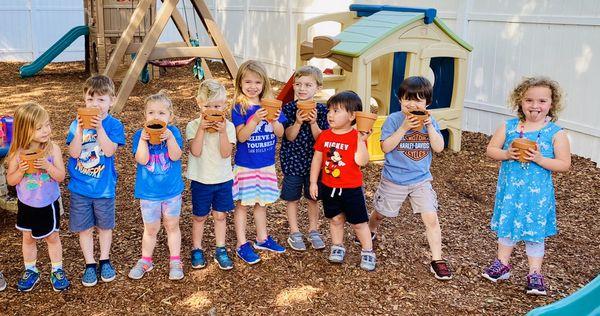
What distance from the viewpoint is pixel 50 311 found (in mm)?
3395

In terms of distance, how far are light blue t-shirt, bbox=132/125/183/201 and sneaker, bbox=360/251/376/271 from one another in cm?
136

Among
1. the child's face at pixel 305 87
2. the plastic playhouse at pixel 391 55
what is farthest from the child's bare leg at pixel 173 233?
the plastic playhouse at pixel 391 55

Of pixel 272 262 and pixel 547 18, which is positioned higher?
pixel 547 18

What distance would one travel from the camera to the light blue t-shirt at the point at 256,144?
3.86 metres

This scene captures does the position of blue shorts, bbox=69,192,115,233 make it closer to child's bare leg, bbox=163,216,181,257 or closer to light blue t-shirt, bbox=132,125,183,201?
light blue t-shirt, bbox=132,125,183,201

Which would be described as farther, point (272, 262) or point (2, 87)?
point (2, 87)

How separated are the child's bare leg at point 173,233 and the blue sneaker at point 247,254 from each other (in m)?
0.44

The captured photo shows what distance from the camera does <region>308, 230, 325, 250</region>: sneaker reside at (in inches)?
169

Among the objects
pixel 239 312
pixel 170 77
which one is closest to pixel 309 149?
pixel 239 312

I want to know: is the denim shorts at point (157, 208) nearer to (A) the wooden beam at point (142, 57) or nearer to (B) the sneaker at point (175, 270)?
(B) the sneaker at point (175, 270)

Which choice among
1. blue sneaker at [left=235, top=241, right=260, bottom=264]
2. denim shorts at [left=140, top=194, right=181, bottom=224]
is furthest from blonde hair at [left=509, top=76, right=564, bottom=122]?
denim shorts at [left=140, top=194, right=181, bottom=224]

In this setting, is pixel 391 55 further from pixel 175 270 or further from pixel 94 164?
pixel 94 164

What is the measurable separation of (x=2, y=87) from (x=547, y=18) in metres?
9.06

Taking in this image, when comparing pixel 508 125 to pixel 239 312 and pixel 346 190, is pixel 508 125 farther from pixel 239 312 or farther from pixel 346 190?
pixel 239 312
